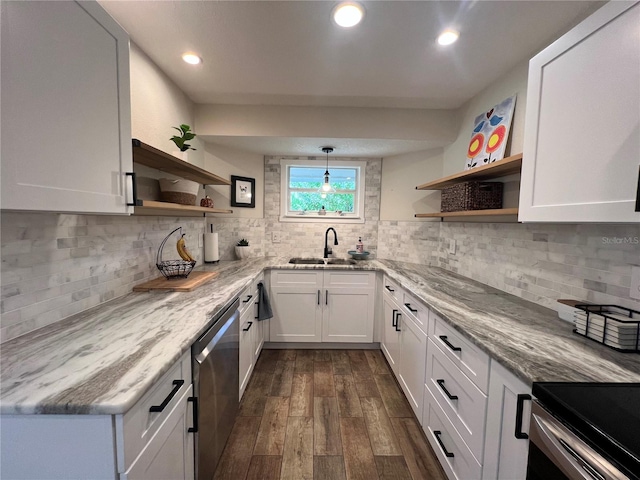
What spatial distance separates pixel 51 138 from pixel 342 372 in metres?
2.47

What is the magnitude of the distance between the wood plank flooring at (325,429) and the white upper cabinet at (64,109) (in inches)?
61.8

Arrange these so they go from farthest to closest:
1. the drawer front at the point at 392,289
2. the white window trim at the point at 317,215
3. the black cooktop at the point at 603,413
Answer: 1. the white window trim at the point at 317,215
2. the drawer front at the point at 392,289
3. the black cooktop at the point at 603,413

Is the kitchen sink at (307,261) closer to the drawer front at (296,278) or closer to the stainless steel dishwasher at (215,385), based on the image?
the drawer front at (296,278)

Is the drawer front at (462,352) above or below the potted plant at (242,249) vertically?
below

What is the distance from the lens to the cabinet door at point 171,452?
78 centimetres

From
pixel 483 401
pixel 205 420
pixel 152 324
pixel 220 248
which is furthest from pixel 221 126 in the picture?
pixel 483 401

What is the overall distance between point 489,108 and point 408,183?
3.61ft

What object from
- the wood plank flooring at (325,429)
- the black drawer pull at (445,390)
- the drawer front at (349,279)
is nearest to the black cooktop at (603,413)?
the black drawer pull at (445,390)

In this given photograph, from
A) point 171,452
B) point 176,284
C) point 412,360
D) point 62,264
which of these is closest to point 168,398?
point 171,452

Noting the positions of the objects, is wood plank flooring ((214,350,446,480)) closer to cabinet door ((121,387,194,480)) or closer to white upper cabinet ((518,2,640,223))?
cabinet door ((121,387,194,480))

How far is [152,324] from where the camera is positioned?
1.15m

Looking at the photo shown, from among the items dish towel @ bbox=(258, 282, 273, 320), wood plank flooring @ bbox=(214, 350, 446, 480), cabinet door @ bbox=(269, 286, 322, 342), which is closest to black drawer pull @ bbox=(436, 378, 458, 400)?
wood plank flooring @ bbox=(214, 350, 446, 480)

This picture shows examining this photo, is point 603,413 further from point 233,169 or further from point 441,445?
point 233,169

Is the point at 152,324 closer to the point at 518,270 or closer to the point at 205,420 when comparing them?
the point at 205,420
